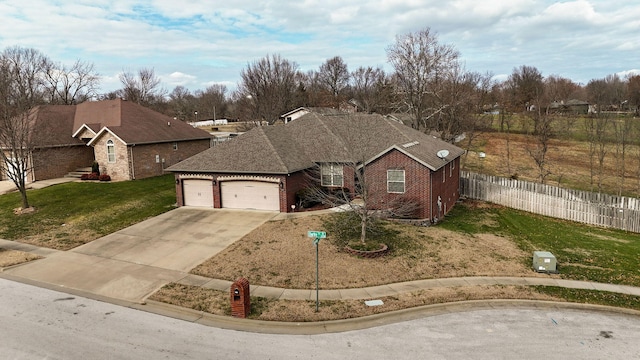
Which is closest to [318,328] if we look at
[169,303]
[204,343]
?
[204,343]

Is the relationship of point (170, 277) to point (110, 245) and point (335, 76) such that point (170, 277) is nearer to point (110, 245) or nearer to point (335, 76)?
point (110, 245)

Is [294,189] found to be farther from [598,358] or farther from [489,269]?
[598,358]

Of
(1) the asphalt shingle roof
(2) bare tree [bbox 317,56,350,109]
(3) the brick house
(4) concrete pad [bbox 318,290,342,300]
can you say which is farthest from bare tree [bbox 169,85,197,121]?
(4) concrete pad [bbox 318,290,342,300]

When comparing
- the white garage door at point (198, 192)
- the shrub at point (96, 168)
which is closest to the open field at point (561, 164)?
the white garage door at point (198, 192)

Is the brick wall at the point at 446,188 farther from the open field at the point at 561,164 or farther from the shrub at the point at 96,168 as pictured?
the shrub at the point at 96,168

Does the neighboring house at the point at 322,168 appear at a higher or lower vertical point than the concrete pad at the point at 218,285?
higher
